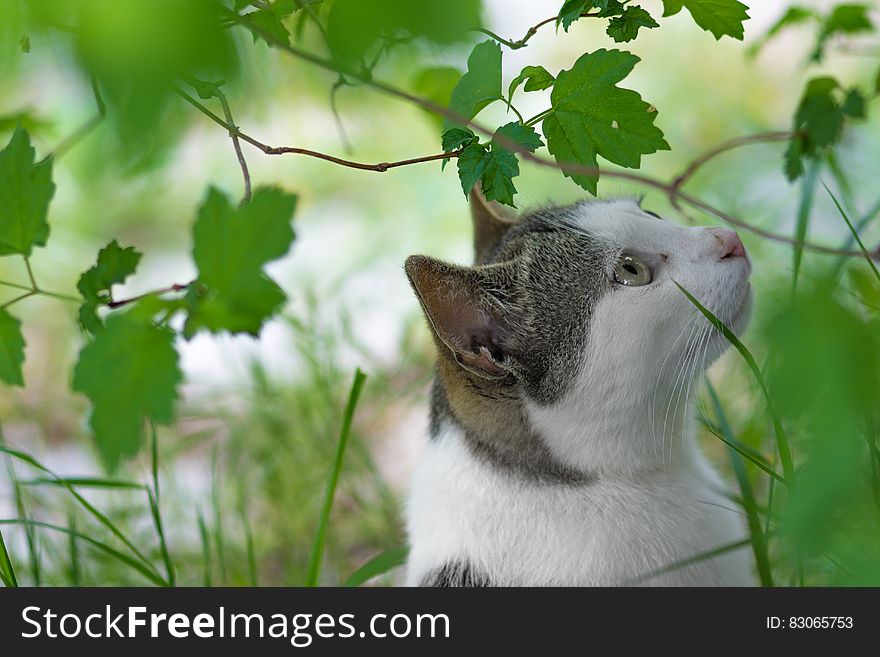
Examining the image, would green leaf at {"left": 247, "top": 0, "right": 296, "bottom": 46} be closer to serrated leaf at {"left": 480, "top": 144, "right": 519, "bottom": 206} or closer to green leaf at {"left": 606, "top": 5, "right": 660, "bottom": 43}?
serrated leaf at {"left": 480, "top": 144, "right": 519, "bottom": 206}

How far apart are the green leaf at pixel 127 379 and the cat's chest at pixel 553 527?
0.86m

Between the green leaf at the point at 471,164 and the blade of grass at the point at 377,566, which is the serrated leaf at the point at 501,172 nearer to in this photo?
the green leaf at the point at 471,164

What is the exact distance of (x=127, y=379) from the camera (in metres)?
0.96

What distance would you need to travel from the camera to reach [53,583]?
2205 millimetres

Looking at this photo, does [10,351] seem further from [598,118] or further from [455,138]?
[598,118]

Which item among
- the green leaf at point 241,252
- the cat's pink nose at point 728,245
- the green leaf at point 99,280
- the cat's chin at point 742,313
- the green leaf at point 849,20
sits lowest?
the green leaf at point 241,252

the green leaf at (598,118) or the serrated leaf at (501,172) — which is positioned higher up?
the green leaf at (598,118)

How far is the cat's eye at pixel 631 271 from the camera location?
1667 mm

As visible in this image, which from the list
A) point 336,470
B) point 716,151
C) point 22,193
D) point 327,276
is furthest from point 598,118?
point 327,276

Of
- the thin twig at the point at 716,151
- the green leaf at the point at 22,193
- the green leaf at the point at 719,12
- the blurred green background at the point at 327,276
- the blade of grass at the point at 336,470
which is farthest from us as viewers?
the blurred green background at the point at 327,276

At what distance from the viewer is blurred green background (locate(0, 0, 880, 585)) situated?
200cm

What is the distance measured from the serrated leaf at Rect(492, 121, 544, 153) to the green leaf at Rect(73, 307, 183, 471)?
0.54 meters

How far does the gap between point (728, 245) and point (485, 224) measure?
24.6 inches

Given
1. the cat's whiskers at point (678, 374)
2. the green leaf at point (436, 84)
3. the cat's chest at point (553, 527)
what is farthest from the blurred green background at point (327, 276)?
the cat's chest at point (553, 527)
